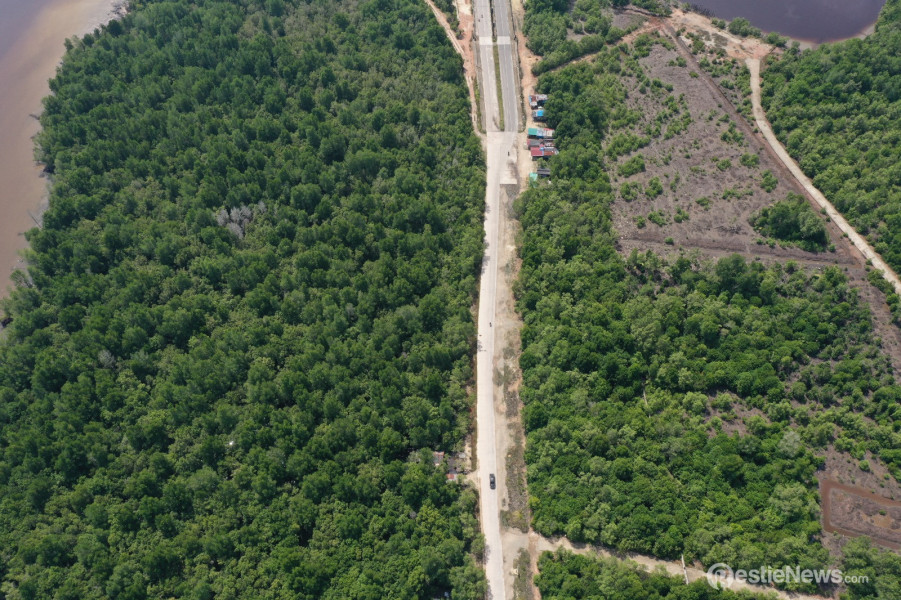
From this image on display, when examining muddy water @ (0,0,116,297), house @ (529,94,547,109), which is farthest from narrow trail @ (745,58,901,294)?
muddy water @ (0,0,116,297)

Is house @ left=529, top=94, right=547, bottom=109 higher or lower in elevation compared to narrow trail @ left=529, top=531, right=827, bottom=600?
higher

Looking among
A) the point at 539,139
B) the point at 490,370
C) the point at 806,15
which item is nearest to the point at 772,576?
the point at 490,370

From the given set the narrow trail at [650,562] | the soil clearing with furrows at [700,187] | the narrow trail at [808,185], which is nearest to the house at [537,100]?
the soil clearing with furrows at [700,187]

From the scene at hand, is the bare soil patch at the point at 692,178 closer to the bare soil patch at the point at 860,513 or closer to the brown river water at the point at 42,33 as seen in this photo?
the brown river water at the point at 42,33

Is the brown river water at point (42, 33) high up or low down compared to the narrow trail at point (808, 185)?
up

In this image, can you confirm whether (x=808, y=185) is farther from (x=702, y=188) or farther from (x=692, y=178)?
(x=692, y=178)

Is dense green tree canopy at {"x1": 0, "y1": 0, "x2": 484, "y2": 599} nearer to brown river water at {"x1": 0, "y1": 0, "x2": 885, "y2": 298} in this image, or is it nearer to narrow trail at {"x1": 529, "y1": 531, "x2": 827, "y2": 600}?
brown river water at {"x1": 0, "y1": 0, "x2": 885, "y2": 298}
